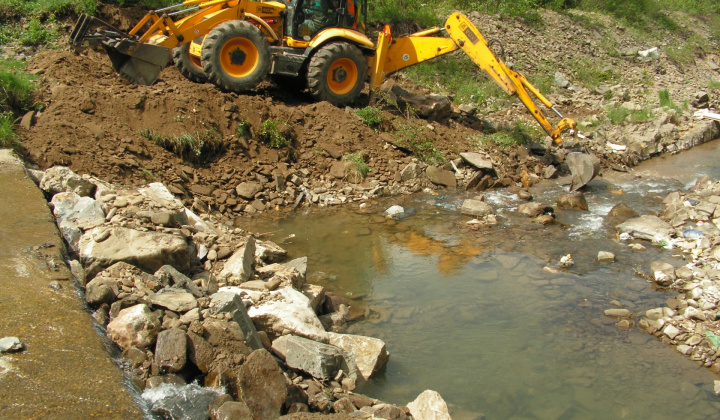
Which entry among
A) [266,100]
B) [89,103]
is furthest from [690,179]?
[89,103]

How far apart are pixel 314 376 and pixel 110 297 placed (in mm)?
1660

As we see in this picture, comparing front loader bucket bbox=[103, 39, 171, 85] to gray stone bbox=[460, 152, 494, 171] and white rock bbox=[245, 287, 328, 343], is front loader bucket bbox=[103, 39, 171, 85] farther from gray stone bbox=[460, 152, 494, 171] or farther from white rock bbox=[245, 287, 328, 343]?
gray stone bbox=[460, 152, 494, 171]

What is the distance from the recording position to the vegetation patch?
785 cm

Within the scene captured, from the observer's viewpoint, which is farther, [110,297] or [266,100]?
[266,100]

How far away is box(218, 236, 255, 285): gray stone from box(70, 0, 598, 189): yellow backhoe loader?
4383 millimetres

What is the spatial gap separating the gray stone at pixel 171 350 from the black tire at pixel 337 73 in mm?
6471

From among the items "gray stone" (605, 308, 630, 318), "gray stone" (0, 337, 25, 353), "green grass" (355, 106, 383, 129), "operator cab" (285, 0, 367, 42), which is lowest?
"gray stone" (605, 308, 630, 318)

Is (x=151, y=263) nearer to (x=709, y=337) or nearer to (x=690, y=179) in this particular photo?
(x=709, y=337)

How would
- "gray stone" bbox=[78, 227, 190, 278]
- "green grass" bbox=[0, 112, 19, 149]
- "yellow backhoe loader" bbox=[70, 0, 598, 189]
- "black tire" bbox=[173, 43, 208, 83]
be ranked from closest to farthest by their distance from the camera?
"gray stone" bbox=[78, 227, 190, 278] < "green grass" bbox=[0, 112, 19, 149] < "yellow backhoe loader" bbox=[70, 0, 598, 189] < "black tire" bbox=[173, 43, 208, 83]

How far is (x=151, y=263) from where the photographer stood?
15.7 ft

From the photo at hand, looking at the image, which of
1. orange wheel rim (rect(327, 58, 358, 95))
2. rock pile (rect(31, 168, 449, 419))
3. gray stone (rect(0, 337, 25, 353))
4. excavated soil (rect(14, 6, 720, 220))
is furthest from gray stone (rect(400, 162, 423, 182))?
gray stone (rect(0, 337, 25, 353))

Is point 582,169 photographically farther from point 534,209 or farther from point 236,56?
point 236,56

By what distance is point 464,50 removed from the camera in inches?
382

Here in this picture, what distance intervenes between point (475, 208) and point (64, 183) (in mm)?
5310
